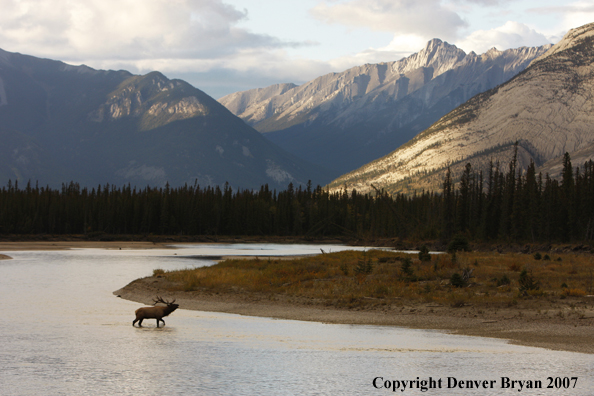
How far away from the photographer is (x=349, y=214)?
198 metres

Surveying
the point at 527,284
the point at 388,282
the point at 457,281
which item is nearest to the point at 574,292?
the point at 527,284

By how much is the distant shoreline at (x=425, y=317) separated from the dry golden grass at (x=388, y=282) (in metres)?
1.63

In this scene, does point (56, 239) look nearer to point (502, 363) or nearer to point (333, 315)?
point (333, 315)

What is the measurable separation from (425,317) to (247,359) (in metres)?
14.2

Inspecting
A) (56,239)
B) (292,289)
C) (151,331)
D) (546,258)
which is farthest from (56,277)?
(56,239)

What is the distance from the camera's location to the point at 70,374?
16.8 m

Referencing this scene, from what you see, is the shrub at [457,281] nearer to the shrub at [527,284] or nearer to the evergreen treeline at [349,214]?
the shrub at [527,284]

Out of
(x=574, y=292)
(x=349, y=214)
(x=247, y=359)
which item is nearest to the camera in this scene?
(x=247, y=359)

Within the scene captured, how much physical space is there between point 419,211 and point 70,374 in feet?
552

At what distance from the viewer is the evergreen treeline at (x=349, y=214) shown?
370 feet

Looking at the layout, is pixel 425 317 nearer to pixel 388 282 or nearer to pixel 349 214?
pixel 388 282

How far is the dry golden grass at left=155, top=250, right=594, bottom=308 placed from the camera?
114 feet

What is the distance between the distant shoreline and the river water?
1.84 metres

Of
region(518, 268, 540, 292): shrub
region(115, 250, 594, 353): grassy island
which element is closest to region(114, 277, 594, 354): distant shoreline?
region(115, 250, 594, 353): grassy island
